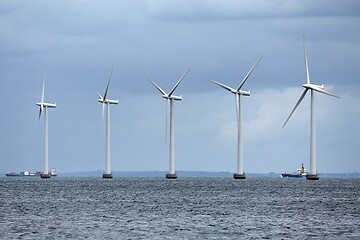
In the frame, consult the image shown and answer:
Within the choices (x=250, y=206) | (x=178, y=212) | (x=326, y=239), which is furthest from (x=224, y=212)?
Result: (x=326, y=239)

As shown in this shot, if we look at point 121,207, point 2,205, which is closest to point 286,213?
point 121,207

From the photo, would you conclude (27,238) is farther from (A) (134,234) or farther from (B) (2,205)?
(B) (2,205)

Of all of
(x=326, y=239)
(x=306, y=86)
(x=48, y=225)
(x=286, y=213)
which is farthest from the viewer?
(x=306, y=86)

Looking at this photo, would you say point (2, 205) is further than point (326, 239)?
Yes

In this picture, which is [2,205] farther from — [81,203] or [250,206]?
[250,206]

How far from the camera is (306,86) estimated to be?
196 metres

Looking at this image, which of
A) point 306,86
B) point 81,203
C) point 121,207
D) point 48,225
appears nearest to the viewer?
point 48,225

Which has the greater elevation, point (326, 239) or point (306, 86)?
point (306, 86)

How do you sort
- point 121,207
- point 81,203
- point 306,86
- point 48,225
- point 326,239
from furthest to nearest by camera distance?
point 306,86, point 81,203, point 121,207, point 48,225, point 326,239

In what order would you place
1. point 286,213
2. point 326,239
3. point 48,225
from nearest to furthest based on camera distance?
point 326,239
point 48,225
point 286,213

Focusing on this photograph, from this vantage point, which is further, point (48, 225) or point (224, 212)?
point (224, 212)

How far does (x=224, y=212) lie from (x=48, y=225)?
81.1 feet

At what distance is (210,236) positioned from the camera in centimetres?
7200

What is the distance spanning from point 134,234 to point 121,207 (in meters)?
35.9
